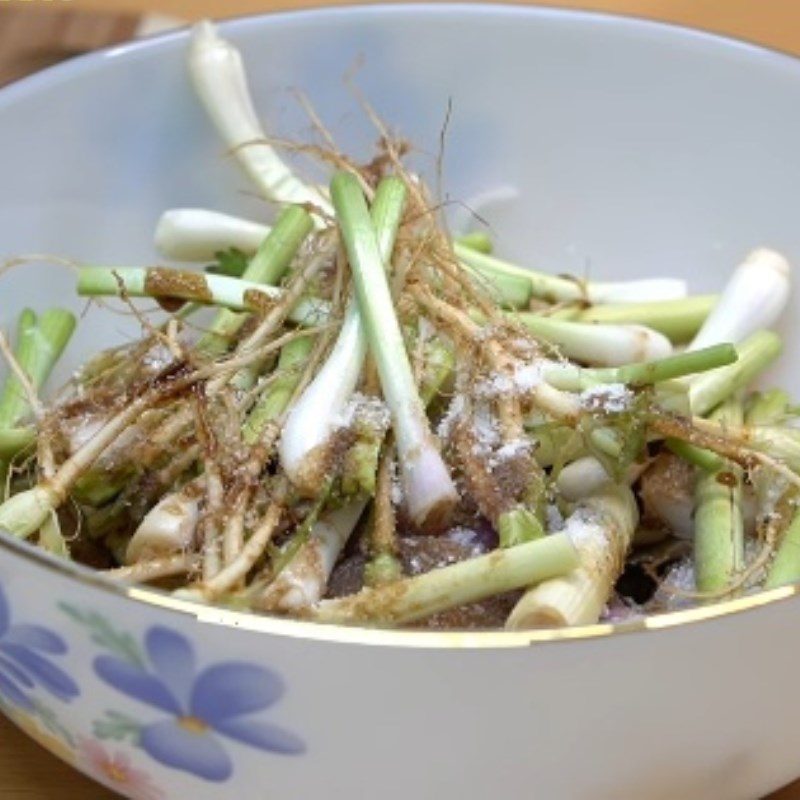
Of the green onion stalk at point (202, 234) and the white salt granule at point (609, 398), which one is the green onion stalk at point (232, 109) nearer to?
the green onion stalk at point (202, 234)

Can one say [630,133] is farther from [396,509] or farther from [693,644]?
[693,644]

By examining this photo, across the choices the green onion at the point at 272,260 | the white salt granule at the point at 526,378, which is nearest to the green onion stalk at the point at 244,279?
the green onion at the point at 272,260

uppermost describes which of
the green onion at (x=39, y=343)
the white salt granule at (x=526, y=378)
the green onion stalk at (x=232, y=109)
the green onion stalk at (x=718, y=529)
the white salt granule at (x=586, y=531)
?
the green onion stalk at (x=232, y=109)

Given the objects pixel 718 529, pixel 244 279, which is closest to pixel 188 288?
pixel 244 279

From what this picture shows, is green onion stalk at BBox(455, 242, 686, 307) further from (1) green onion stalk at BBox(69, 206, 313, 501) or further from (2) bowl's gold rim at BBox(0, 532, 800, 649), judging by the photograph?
(2) bowl's gold rim at BBox(0, 532, 800, 649)

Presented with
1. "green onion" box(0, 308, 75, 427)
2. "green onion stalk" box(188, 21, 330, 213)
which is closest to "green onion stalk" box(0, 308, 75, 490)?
"green onion" box(0, 308, 75, 427)

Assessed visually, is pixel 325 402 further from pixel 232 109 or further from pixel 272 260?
pixel 232 109

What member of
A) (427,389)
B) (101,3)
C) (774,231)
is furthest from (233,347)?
(101,3)
